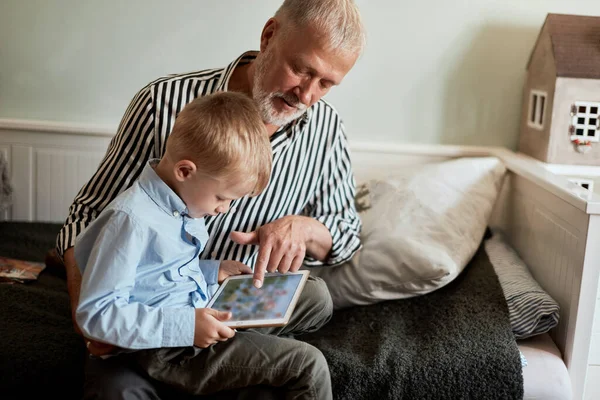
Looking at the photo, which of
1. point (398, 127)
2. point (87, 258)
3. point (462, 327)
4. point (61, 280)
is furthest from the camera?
Result: point (398, 127)

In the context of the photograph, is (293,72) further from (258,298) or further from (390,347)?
(390,347)

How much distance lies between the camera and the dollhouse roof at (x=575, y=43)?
1.95 meters

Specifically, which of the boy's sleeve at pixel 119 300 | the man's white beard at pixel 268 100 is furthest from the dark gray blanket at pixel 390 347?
the man's white beard at pixel 268 100


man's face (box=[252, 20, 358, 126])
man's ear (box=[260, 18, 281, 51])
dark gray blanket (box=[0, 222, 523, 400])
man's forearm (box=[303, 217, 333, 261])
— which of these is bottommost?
dark gray blanket (box=[0, 222, 523, 400])

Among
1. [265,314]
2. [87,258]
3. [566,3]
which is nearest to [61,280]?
[87,258]

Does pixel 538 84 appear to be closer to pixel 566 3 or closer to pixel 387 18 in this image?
pixel 566 3

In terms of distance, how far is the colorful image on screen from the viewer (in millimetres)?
1347

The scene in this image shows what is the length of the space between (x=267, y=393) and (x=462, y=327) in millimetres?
485

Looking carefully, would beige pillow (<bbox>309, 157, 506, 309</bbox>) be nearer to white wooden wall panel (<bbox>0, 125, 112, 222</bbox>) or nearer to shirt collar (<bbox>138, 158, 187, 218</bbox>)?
Result: shirt collar (<bbox>138, 158, 187, 218</bbox>)

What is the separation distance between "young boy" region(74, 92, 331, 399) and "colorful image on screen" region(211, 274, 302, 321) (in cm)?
5

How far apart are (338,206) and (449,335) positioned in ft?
1.46

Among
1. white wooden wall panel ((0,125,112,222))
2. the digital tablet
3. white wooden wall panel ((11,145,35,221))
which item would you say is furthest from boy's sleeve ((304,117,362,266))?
white wooden wall panel ((11,145,35,221))

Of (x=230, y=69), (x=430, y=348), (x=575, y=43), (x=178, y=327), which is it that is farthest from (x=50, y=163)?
(x=575, y=43)

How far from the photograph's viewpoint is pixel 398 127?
2.28m
